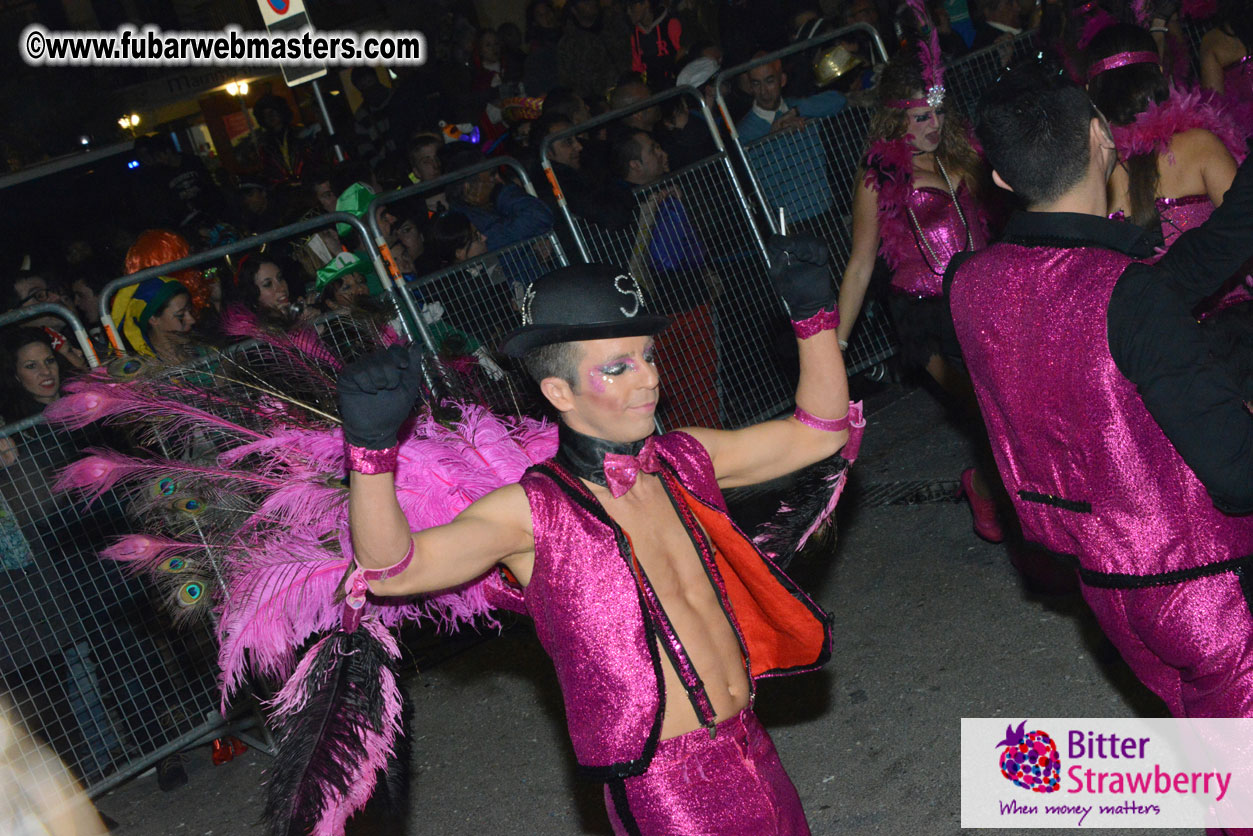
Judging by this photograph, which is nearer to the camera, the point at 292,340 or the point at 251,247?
the point at 292,340

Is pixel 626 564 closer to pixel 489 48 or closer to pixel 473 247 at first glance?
→ pixel 473 247

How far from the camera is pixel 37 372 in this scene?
525 cm

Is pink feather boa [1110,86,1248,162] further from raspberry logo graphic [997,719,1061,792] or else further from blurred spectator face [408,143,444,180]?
Answer: blurred spectator face [408,143,444,180]

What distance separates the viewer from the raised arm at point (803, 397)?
8.26ft

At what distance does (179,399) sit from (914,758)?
2795 mm

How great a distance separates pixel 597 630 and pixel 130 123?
16.3m

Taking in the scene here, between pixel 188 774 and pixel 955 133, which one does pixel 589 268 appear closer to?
pixel 955 133

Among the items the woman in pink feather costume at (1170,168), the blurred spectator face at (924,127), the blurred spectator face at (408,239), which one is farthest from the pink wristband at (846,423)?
the blurred spectator face at (408,239)

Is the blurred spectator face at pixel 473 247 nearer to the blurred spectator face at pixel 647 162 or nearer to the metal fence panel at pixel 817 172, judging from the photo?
the blurred spectator face at pixel 647 162

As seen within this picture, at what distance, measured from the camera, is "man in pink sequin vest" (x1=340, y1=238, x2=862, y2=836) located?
2.40 meters

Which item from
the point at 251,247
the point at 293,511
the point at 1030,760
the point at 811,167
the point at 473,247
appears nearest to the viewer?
the point at 293,511

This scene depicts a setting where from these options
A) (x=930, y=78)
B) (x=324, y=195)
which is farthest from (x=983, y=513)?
(x=324, y=195)

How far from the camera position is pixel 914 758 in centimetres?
411

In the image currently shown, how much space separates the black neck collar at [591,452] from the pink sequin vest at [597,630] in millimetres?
53
